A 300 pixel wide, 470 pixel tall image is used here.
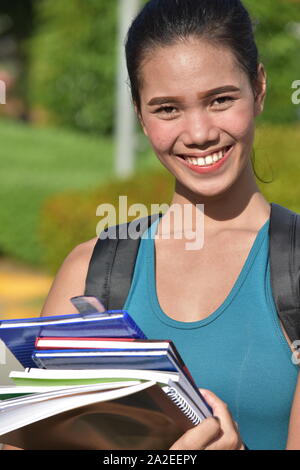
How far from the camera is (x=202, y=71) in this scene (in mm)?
2262

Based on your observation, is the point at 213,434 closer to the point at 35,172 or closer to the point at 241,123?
the point at 241,123

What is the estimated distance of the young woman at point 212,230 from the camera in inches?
85.9

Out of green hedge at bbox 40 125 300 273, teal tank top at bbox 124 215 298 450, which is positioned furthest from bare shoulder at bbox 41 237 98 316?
green hedge at bbox 40 125 300 273

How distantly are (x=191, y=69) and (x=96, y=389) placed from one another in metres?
0.86

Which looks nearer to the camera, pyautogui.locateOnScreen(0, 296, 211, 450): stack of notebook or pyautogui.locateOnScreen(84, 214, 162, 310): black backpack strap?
pyautogui.locateOnScreen(0, 296, 211, 450): stack of notebook

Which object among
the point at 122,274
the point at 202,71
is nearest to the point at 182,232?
the point at 122,274

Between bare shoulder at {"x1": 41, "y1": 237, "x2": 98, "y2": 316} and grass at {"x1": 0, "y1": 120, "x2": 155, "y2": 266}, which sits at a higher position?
grass at {"x1": 0, "y1": 120, "x2": 155, "y2": 266}

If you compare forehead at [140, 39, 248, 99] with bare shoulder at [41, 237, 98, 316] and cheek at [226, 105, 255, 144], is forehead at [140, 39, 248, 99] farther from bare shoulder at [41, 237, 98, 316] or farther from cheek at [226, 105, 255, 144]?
bare shoulder at [41, 237, 98, 316]

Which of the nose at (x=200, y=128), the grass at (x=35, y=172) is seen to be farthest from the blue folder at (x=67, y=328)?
the grass at (x=35, y=172)

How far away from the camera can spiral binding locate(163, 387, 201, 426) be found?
1.77 m

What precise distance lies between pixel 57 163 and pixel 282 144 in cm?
1090

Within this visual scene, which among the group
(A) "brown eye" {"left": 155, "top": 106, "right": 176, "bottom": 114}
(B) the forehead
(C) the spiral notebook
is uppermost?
(B) the forehead

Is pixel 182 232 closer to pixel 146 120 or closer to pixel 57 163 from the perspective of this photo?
pixel 146 120

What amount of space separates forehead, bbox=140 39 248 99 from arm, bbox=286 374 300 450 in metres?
0.74
